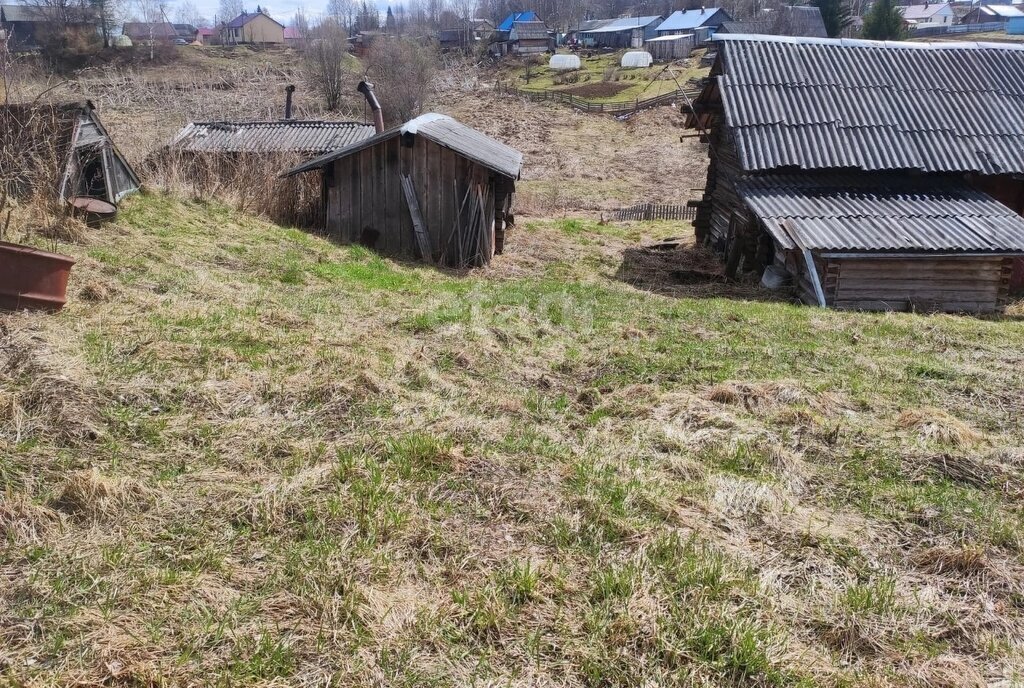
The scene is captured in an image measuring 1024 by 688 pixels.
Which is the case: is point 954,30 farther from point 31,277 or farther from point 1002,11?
point 31,277

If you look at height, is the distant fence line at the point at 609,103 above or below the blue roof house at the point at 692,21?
below

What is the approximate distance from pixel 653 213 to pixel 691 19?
201 feet

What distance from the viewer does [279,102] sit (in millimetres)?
42688

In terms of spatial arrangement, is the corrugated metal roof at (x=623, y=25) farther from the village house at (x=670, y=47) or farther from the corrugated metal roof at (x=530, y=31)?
the village house at (x=670, y=47)

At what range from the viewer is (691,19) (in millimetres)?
76750

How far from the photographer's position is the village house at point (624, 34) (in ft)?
254

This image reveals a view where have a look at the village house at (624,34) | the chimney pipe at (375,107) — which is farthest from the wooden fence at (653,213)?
the village house at (624,34)

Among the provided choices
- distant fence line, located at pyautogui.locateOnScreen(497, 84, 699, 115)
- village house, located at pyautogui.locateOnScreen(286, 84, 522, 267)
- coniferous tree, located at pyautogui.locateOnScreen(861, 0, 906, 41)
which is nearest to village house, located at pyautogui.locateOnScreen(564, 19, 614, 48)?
coniferous tree, located at pyautogui.locateOnScreen(861, 0, 906, 41)

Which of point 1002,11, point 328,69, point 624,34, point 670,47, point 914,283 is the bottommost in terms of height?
point 914,283

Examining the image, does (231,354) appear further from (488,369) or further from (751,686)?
(751,686)

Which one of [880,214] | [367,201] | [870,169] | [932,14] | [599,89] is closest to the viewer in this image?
[880,214]

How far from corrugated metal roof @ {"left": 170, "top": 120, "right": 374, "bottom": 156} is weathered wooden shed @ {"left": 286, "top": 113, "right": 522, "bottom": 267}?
14.1 feet

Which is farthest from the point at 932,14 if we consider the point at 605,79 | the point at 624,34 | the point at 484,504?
the point at 484,504

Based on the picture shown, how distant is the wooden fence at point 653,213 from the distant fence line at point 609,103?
884 inches
